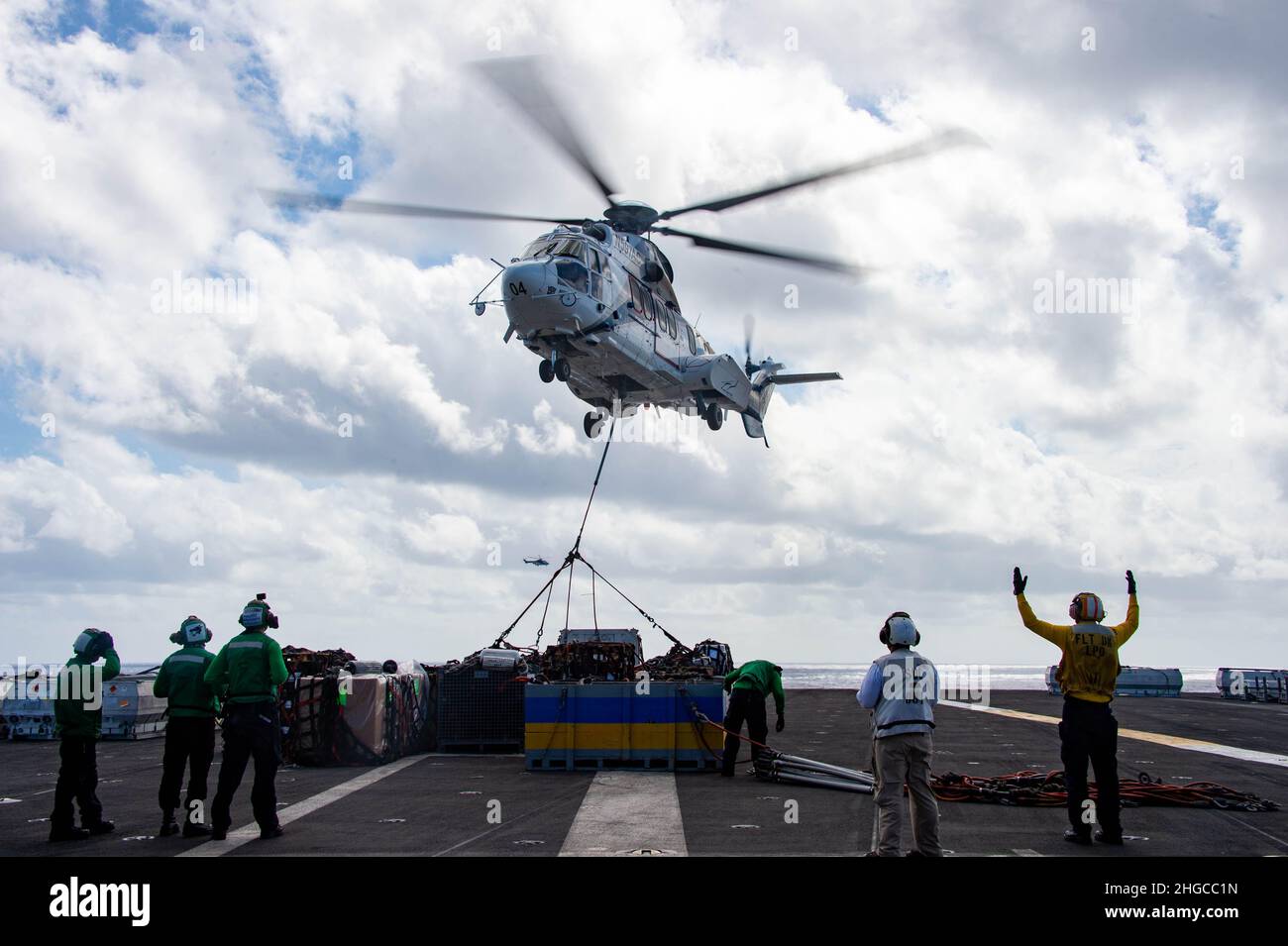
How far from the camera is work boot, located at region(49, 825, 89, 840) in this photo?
10453 millimetres

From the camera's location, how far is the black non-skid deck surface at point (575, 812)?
384 inches

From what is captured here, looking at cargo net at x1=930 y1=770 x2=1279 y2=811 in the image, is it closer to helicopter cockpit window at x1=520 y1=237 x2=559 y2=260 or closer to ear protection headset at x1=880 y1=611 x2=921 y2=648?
ear protection headset at x1=880 y1=611 x2=921 y2=648

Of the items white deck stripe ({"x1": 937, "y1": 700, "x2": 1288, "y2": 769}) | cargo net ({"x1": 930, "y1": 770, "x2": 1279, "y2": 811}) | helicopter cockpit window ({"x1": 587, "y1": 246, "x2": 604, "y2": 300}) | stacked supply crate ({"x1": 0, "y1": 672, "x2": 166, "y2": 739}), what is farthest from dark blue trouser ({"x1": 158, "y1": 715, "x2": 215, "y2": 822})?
white deck stripe ({"x1": 937, "y1": 700, "x2": 1288, "y2": 769})

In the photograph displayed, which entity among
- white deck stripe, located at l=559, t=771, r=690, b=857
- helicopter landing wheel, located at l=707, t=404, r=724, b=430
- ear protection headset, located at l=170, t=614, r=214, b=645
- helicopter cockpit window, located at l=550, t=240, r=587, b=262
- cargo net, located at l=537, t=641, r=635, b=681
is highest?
helicopter cockpit window, located at l=550, t=240, r=587, b=262

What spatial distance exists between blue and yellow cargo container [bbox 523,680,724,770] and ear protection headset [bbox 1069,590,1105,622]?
21.2 feet

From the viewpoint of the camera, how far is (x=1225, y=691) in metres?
46.6

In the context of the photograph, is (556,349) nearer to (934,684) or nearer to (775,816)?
(775,816)

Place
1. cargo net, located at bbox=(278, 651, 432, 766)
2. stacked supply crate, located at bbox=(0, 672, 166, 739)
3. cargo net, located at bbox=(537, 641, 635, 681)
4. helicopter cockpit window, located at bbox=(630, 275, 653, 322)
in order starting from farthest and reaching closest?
1. helicopter cockpit window, located at bbox=(630, 275, 653, 322)
2. stacked supply crate, located at bbox=(0, 672, 166, 739)
3. cargo net, located at bbox=(537, 641, 635, 681)
4. cargo net, located at bbox=(278, 651, 432, 766)

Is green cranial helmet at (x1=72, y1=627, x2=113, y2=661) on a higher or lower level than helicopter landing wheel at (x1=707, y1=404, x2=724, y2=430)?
lower

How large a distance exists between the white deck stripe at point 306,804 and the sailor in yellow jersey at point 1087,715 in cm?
737

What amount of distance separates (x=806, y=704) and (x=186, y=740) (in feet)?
88.2

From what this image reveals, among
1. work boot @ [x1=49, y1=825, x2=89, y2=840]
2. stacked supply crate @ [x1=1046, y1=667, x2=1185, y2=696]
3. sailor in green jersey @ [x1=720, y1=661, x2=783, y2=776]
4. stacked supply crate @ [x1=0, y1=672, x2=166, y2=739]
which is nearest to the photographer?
work boot @ [x1=49, y1=825, x2=89, y2=840]

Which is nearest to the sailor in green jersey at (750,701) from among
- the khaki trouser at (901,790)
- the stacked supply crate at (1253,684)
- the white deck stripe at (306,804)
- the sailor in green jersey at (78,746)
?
the white deck stripe at (306,804)
